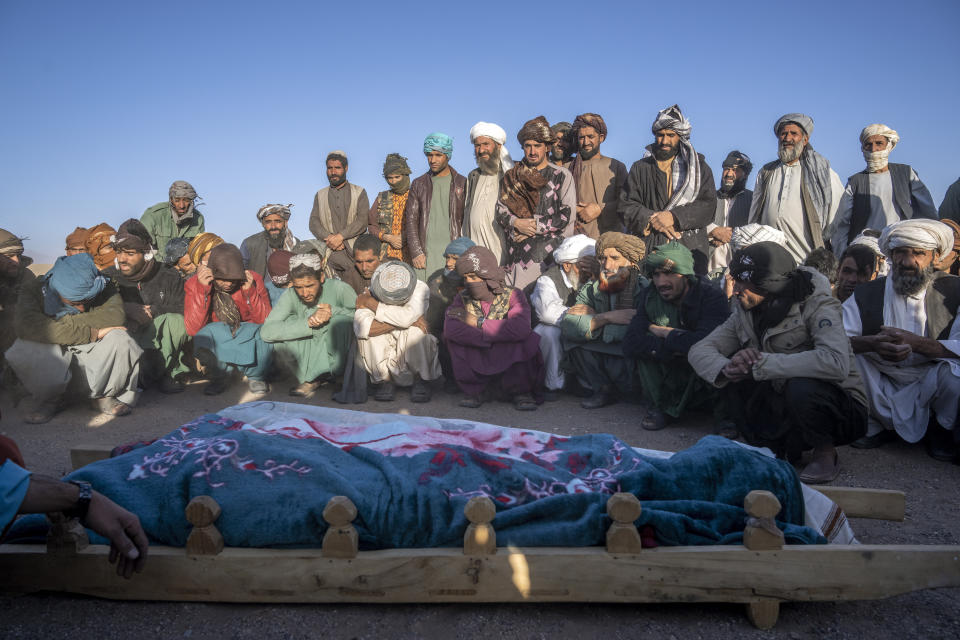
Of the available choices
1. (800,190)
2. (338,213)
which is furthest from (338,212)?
(800,190)

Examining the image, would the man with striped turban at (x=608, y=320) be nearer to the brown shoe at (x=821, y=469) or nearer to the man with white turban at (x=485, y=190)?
the man with white turban at (x=485, y=190)

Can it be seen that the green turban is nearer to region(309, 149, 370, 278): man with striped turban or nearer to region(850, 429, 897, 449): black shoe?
region(850, 429, 897, 449): black shoe

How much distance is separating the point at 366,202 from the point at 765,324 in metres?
5.21

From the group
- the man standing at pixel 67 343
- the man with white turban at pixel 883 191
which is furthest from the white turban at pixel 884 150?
the man standing at pixel 67 343

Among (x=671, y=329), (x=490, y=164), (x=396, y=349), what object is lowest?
(x=396, y=349)

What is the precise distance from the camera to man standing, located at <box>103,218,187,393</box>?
6.17 meters

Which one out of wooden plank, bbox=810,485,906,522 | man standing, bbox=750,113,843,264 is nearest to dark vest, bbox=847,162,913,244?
man standing, bbox=750,113,843,264

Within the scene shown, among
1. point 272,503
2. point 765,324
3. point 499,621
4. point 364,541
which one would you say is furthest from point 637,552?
point 765,324

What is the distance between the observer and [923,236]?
4.32 meters

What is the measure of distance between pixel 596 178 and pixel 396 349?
3016 millimetres

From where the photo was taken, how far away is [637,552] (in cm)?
222

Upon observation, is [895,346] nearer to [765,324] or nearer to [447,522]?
[765,324]

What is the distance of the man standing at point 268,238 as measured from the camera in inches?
311

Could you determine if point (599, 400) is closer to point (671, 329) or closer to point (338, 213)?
point (671, 329)
